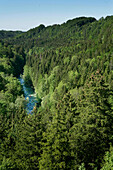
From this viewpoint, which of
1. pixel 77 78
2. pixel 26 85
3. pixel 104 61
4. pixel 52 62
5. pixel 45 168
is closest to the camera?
pixel 45 168

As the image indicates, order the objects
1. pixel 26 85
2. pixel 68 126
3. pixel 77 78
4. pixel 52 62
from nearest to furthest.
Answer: pixel 68 126 < pixel 77 78 < pixel 26 85 < pixel 52 62

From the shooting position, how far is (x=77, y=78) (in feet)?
275

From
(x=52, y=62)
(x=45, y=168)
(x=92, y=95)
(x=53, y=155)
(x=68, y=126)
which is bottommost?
(x=45, y=168)

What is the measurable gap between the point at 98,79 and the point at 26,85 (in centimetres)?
9376

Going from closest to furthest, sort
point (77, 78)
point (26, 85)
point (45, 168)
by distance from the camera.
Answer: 1. point (45, 168)
2. point (77, 78)
3. point (26, 85)

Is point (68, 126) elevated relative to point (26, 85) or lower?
lower

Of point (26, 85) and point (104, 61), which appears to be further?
point (26, 85)

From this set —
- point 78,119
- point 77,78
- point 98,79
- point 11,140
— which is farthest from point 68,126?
point 77,78

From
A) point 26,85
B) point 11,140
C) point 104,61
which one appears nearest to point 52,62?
point 26,85

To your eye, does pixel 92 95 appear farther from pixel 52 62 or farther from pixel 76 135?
pixel 52 62

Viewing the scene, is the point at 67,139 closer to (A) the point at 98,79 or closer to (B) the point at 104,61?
(A) the point at 98,79

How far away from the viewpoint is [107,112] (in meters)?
21.5

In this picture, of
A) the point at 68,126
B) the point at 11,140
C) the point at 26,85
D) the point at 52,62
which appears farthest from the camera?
the point at 52,62

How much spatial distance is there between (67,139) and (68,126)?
1.77m
